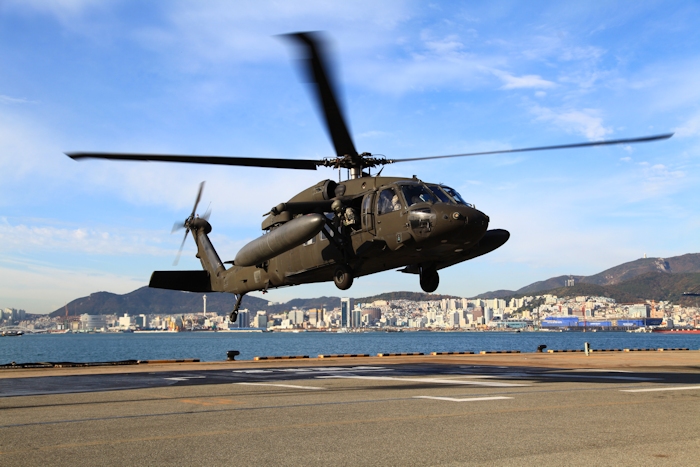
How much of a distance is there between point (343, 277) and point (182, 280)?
11535 mm

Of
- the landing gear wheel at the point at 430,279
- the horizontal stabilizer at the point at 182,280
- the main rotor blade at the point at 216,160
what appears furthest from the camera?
the horizontal stabilizer at the point at 182,280

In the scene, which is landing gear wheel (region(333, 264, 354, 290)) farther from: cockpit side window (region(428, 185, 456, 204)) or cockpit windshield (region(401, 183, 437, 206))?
cockpit side window (region(428, 185, 456, 204))

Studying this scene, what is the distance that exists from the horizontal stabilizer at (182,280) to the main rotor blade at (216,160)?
1099 cm

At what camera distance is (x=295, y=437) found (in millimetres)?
8227

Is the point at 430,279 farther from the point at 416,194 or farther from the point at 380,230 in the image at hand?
the point at 416,194

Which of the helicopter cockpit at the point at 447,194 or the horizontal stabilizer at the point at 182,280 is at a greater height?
the helicopter cockpit at the point at 447,194

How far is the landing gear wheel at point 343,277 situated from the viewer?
21375 millimetres

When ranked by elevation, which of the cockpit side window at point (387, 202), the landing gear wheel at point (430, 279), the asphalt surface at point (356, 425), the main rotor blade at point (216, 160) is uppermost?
the main rotor blade at point (216, 160)

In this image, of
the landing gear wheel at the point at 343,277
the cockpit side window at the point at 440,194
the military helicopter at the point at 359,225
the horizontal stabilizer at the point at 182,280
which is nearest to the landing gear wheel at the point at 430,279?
the military helicopter at the point at 359,225

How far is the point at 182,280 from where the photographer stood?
30094 mm

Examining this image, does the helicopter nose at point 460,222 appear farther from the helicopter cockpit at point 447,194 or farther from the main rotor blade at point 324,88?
the main rotor blade at point 324,88

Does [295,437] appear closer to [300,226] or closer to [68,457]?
[68,457]

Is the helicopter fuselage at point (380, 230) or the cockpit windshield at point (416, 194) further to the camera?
the cockpit windshield at point (416, 194)

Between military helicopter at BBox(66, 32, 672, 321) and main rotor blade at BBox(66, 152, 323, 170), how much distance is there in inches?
1.1
